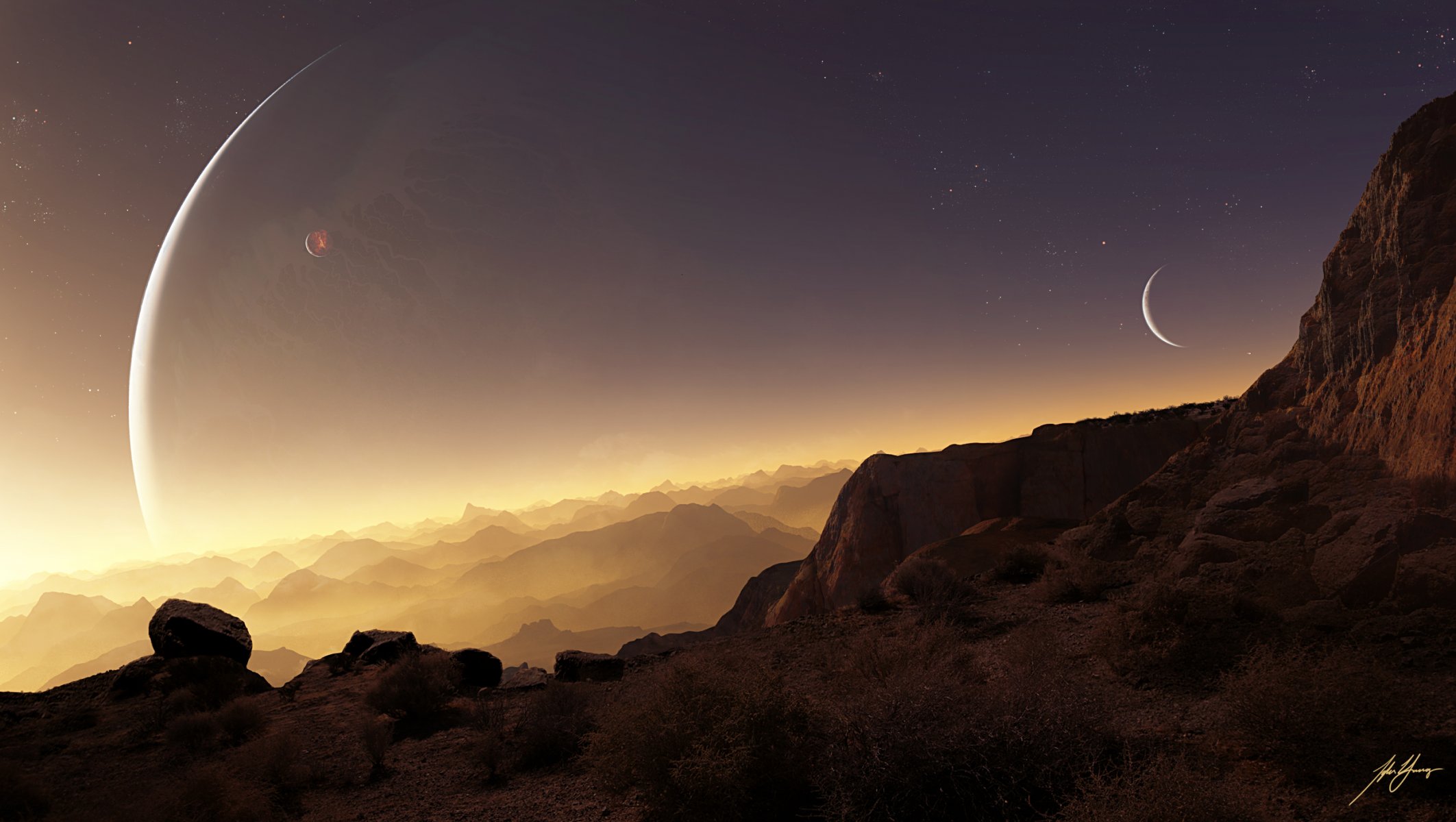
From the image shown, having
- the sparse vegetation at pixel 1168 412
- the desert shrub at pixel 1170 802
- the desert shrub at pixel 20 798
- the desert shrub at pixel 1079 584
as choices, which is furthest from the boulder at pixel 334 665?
the sparse vegetation at pixel 1168 412

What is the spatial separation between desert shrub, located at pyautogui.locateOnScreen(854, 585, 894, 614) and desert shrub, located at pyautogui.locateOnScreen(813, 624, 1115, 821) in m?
9.31

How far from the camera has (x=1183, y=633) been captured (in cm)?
808

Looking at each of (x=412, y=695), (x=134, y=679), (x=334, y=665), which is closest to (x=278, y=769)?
(x=412, y=695)

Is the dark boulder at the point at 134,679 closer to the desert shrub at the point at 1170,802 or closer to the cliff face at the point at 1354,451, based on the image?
the desert shrub at the point at 1170,802

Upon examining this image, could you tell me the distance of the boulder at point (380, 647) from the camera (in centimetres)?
1494

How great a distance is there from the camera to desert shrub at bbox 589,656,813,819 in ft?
17.9

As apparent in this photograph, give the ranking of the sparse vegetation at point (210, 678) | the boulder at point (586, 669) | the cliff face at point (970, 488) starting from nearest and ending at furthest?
the sparse vegetation at point (210, 678), the boulder at point (586, 669), the cliff face at point (970, 488)

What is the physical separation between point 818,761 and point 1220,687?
581 cm

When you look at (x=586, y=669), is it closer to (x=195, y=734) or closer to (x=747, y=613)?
(x=195, y=734)

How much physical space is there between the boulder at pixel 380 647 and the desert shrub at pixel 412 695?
3.22m

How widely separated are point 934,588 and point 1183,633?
6.48 m

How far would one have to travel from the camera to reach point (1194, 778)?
409cm

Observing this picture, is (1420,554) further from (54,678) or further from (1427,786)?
(54,678)
